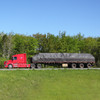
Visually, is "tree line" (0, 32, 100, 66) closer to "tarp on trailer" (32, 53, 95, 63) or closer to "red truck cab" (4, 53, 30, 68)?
"tarp on trailer" (32, 53, 95, 63)

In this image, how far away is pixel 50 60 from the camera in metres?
28.5

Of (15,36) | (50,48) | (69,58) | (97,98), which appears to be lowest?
(97,98)

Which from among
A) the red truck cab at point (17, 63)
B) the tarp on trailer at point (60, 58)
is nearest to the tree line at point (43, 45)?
the tarp on trailer at point (60, 58)

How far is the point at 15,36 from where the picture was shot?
44.7m

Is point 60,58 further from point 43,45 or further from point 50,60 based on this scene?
point 43,45

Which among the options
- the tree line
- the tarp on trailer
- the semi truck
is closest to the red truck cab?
the semi truck

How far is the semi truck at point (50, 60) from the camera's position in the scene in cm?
2797

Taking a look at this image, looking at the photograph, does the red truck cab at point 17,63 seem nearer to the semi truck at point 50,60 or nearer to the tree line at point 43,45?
the semi truck at point 50,60

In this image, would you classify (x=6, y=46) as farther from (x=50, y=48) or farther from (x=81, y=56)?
(x=81, y=56)

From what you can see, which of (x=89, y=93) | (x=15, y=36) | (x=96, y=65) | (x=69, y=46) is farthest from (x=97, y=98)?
(x=15, y=36)

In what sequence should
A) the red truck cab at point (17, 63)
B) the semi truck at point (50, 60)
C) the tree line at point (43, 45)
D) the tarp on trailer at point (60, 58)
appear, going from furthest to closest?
the tree line at point (43, 45) → the tarp on trailer at point (60, 58) → the semi truck at point (50, 60) → the red truck cab at point (17, 63)

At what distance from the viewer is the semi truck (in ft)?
91.8

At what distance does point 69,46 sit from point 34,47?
8985 mm

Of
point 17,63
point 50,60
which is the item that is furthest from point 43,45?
point 17,63
